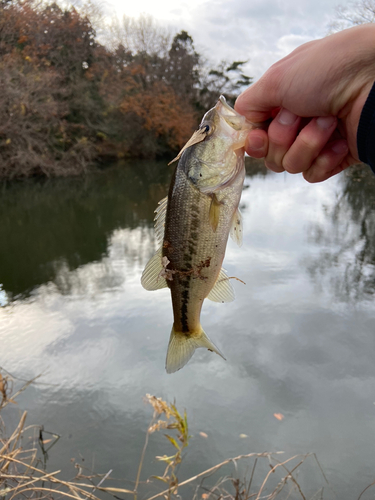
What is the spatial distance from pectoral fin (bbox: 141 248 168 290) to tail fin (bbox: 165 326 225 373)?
1.00 feet

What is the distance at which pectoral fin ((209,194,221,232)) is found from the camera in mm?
1741

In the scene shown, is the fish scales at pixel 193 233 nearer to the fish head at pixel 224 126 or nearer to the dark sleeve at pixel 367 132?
the fish head at pixel 224 126

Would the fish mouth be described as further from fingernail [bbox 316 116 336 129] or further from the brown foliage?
the brown foliage

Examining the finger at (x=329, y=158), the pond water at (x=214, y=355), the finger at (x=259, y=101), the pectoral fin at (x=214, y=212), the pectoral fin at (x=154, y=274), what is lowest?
the pond water at (x=214, y=355)

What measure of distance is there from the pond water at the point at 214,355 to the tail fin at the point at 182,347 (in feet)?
8.67

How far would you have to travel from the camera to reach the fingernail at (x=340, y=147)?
192 centimetres

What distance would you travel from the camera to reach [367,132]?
5.17 feet

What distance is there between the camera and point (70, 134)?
22.8 m

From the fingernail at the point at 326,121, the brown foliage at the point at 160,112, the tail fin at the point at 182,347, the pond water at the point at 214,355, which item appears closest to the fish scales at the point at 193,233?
the tail fin at the point at 182,347

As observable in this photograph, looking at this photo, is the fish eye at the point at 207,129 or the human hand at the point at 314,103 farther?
the fish eye at the point at 207,129

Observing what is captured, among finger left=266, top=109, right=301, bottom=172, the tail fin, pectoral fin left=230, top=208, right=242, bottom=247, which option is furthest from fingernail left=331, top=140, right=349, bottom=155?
the tail fin

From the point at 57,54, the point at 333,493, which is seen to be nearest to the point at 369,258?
the point at 333,493

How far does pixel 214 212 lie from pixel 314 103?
0.71 metres

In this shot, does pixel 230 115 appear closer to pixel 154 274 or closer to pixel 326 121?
pixel 326 121
